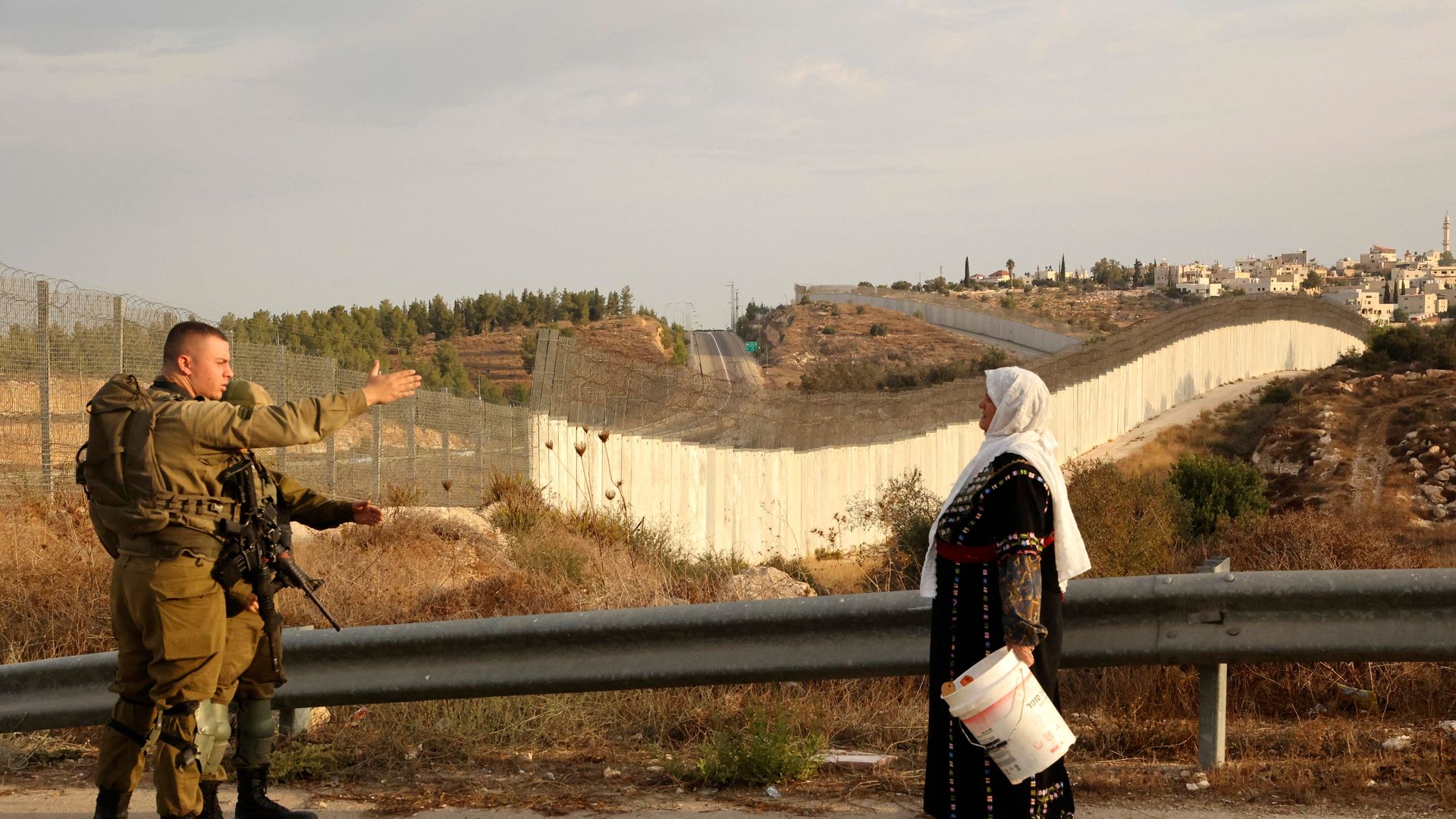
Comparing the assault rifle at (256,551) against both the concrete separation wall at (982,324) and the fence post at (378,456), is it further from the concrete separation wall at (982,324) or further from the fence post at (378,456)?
the concrete separation wall at (982,324)

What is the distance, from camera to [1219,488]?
33.1 m

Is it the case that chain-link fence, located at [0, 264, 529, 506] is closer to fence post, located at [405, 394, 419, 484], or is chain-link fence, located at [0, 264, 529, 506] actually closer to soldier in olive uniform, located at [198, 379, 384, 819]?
fence post, located at [405, 394, 419, 484]

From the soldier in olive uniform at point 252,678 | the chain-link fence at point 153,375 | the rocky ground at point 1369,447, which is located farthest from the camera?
the rocky ground at point 1369,447

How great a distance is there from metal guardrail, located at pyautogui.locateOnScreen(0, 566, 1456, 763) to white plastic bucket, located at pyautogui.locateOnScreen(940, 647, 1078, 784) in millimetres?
880

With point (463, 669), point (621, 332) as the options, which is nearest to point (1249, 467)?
point (621, 332)

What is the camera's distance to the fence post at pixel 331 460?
1758cm

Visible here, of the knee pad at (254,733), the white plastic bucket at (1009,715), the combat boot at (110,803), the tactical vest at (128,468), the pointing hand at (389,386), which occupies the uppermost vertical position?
the pointing hand at (389,386)

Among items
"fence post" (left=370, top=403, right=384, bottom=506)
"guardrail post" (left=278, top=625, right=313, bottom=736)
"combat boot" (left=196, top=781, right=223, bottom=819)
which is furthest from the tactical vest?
"fence post" (left=370, top=403, right=384, bottom=506)

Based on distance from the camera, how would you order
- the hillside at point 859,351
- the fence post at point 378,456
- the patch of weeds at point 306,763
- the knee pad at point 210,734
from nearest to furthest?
the knee pad at point 210,734 → the patch of weeds at point 306,763 → the fence post at point 378,456 → the hillside at point 859,351

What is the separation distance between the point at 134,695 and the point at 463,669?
1293 millimetres

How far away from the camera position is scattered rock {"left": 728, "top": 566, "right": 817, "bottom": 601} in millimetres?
9117

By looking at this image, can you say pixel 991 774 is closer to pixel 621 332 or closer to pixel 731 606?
pixel 731 606

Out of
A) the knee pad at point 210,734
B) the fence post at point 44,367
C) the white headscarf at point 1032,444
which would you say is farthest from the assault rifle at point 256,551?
the fence post at point 44,367

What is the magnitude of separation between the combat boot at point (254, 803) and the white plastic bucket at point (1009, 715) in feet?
8.35
